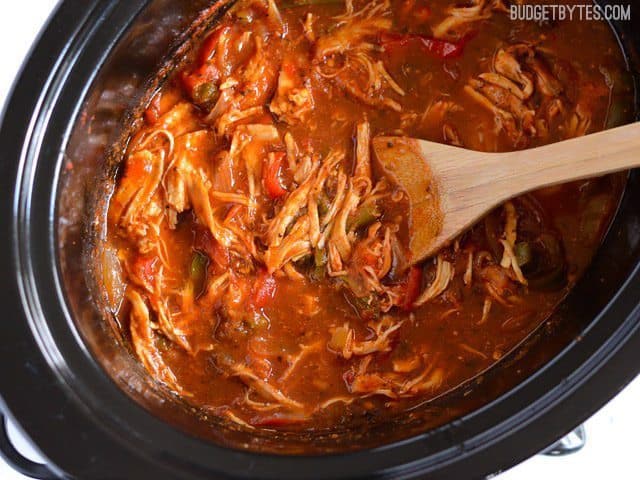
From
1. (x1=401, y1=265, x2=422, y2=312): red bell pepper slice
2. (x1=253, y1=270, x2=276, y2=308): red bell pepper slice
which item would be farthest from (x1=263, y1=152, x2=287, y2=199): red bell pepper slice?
(x1=401, y1=265, x2=422, y2=312): red bell pepper slice

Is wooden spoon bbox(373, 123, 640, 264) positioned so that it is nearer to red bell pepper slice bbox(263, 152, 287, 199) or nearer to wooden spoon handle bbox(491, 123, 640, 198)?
wooden spoon handle bbox(491, 123, 640, 198)

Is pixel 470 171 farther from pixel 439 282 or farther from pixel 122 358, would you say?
pixel 122 358

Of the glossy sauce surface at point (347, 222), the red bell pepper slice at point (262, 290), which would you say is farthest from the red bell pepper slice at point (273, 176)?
the red bell pepper slice at point (262, 290)

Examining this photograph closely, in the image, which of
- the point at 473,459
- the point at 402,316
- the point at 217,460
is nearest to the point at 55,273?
the point at 217,460

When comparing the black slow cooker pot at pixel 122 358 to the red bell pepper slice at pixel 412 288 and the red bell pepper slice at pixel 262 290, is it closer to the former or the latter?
the red bell pepper slice at pixel 412 288

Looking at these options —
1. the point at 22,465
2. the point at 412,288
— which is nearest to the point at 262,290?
the point at 412,288

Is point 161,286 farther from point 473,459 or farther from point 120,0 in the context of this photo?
point 473,459
